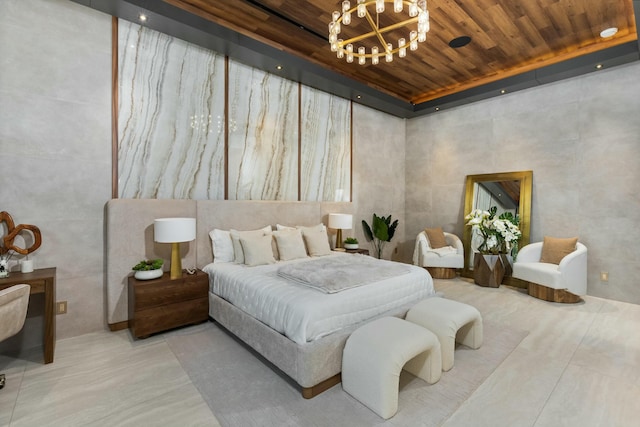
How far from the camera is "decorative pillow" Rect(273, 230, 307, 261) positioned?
12.3 ft

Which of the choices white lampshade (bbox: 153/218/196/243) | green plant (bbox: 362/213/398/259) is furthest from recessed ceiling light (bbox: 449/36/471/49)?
white lampshade (bbox: 153/218/196/243)

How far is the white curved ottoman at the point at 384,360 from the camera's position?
71.6 inches

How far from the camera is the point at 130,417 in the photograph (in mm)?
1804

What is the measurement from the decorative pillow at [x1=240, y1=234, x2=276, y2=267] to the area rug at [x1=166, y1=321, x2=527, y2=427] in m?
0.92

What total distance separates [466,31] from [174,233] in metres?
4.15

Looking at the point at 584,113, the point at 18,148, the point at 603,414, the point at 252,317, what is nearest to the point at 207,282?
the point at 252,317

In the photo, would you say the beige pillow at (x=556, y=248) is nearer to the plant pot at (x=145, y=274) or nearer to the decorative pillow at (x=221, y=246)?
the decorative pillow at (x=221, y=246)

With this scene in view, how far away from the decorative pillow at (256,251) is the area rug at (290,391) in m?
0.92

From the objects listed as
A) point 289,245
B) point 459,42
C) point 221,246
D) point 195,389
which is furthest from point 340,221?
point 195,389

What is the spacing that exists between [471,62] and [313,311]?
453 centimetres

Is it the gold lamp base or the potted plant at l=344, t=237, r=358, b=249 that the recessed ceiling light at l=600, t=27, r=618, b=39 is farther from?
the gold lamp base

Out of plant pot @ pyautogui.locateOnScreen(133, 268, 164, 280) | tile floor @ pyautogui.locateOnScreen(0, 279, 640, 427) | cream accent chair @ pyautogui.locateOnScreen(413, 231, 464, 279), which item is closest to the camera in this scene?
tile floor @ pyautogui.locateOnScreen(0, 279, 640, 427)

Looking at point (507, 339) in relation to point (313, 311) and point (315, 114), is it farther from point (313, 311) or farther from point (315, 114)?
point (315, 114)

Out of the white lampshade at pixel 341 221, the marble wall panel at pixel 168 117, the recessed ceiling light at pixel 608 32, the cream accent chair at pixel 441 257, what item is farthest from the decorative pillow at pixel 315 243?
the recessed ceiling light at pixel 608 32
